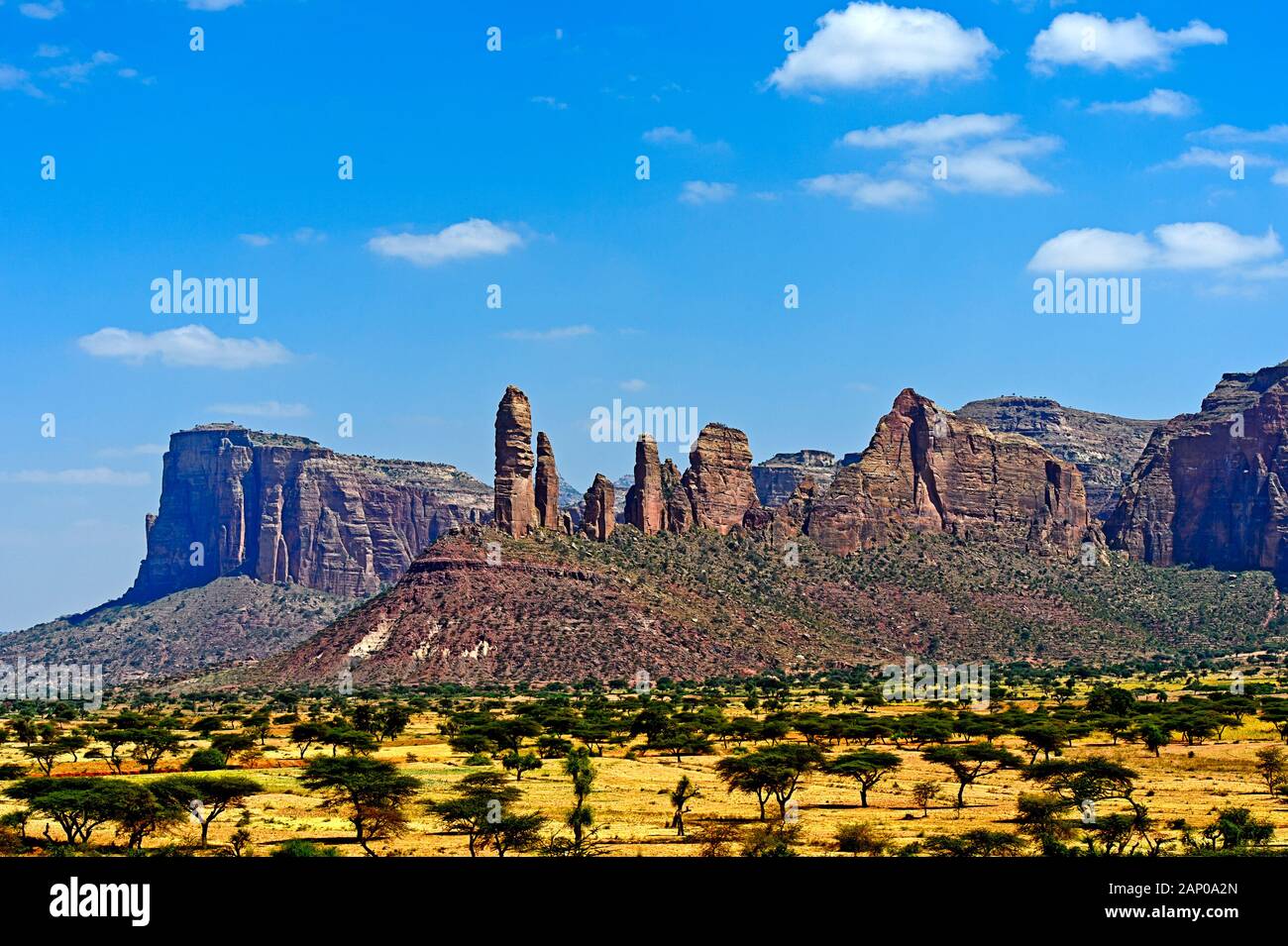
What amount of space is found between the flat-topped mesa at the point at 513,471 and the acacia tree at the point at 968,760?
108786mm

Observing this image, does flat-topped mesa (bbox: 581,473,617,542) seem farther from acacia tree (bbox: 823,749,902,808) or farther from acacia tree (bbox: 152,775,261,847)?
acacia tree (bbox: 152,775,261,847)

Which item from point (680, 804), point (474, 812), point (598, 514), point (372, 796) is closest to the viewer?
point (474, 812)

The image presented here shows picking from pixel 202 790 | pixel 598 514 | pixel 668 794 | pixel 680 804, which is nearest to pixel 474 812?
pixel 680 804

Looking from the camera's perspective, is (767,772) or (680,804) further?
(767,772)

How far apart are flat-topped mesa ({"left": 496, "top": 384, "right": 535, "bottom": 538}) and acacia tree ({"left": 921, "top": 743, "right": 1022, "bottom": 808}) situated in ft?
357

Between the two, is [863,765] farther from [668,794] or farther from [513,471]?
[513,471]

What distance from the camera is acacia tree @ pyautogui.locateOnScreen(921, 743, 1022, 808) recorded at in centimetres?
7344

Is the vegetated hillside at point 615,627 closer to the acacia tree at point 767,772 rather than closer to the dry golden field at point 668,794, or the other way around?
the dry golden field at point 668,794

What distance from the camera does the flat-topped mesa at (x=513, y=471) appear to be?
18588cm

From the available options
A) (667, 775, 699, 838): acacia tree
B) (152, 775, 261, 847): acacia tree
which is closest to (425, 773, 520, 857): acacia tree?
(667, 775, 699, 838): acacia tree

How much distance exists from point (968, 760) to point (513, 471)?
11102 centimetres

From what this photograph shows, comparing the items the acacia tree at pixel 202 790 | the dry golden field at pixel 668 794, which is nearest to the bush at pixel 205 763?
the dry golden field at pixel 668 794

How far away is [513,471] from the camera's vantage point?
18625 centimetres
